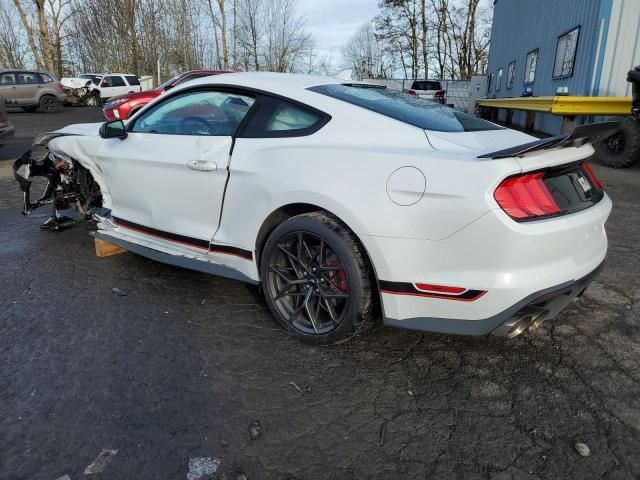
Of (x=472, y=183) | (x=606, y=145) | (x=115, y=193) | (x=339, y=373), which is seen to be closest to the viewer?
(x=472, y=183)

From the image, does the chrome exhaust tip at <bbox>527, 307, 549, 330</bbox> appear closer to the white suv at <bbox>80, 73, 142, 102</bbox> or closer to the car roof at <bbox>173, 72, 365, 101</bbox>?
the car roof at <bbox>173, 72, 365, 101</bbox>

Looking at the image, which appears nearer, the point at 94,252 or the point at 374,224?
the point at 374,224

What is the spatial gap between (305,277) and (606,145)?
8.34 meters

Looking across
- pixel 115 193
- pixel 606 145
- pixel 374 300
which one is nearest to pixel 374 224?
pixel 374 300

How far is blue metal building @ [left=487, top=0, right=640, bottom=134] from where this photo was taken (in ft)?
32.9

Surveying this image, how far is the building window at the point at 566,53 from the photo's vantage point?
11.7 metres

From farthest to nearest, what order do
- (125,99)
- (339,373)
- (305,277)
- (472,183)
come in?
(125,99) < (305,277) < (339,373) < (472,183)

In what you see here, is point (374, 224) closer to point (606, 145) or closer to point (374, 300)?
point (374, 300)

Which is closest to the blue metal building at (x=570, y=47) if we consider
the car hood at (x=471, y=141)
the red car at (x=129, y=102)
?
the red car at (x=129, y=102)

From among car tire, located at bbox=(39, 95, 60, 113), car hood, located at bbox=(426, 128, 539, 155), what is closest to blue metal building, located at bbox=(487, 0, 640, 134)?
car hood, located at bbox=(426, 128, 539, 155)

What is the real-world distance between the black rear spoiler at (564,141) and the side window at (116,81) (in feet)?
98.7

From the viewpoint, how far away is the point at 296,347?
2.85m

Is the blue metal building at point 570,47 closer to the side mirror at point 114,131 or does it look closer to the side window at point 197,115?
the side window at point 197,115

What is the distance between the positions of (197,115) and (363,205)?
164 centimetres
